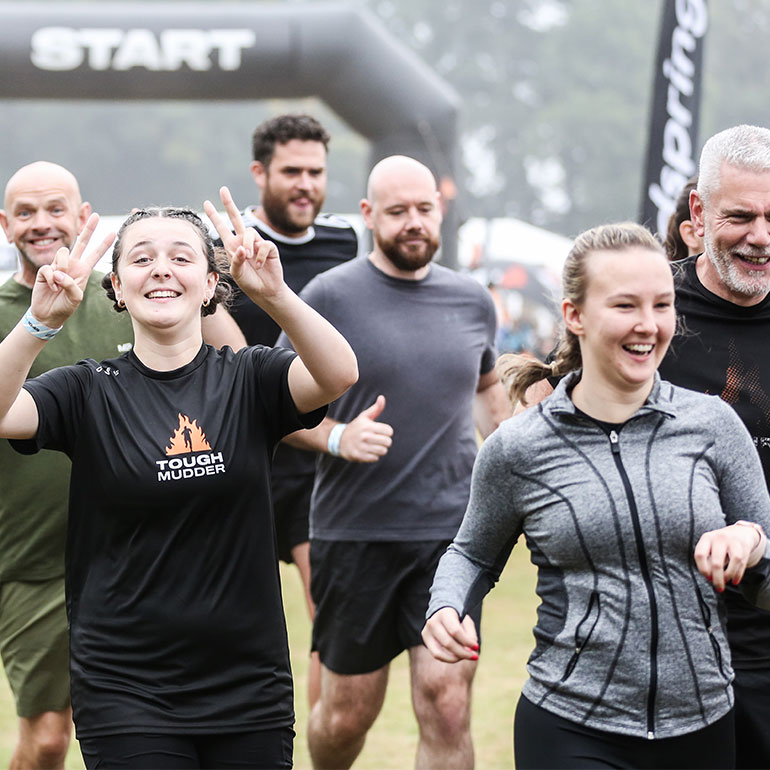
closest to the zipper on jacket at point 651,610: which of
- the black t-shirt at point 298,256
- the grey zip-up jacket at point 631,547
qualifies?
the grey zip-up jacket at point 631,547

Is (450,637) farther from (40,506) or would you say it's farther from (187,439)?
(40,506)

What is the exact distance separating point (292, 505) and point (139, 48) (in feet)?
26.6

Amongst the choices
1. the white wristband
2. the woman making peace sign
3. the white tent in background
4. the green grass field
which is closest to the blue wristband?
the woman making peace sign

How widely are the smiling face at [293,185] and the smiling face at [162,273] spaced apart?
7.36 ft

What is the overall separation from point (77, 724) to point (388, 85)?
1008cm

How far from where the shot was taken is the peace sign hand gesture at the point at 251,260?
319 centimetres

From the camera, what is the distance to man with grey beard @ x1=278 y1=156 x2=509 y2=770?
491cm

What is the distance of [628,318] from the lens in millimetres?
2947

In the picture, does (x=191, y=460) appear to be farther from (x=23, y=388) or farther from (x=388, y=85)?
(x=388, y=85)

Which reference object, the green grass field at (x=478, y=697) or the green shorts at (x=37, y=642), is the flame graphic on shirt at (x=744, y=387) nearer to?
the green shorts at (x=37, y=642)

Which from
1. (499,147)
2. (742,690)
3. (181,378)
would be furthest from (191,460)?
(499,147)

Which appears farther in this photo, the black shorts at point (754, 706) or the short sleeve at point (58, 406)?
the black shorts at point (754, 706)

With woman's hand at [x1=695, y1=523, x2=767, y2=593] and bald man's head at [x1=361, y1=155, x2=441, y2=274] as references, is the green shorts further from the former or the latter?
woman's hand at [x1=695, y1=523, x2=767, y2=593]

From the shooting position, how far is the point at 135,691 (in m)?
3.19
